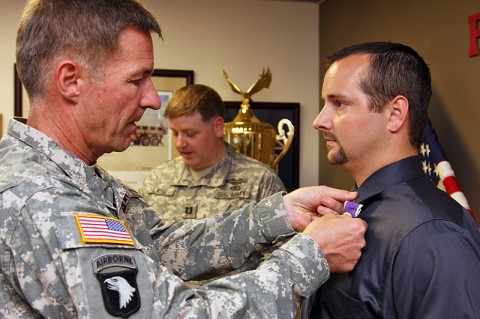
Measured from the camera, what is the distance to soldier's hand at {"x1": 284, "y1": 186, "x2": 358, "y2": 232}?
1618mm

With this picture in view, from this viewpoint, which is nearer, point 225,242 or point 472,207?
point 225,242

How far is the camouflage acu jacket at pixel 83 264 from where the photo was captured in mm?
1100

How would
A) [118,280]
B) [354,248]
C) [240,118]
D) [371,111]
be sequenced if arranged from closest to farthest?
[118,280], [354,248], [371,111], [240,118]

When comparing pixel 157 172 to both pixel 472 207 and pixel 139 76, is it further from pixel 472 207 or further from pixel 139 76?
pixel 139 76

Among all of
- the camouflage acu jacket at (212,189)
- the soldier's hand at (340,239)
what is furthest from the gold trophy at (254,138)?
the soldier's hand at (340,239)

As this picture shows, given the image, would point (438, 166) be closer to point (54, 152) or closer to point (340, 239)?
point (340, 239)

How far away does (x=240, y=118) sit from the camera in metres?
3.95

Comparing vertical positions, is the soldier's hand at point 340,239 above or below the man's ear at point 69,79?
below

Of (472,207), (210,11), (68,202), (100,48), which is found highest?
(210,11)

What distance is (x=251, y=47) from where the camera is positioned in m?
4.41

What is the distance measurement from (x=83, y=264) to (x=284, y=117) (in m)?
3.43

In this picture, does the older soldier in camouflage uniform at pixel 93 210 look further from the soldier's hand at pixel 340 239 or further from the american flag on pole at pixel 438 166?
the american flag on pole at pixel 438 166

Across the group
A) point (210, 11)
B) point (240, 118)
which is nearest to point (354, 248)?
point (240, 118)

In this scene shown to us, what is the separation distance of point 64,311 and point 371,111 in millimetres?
892
